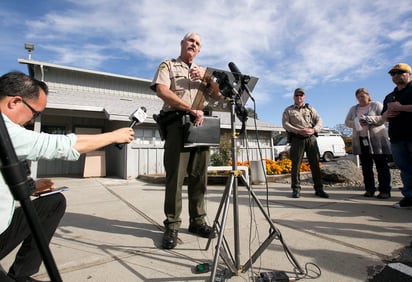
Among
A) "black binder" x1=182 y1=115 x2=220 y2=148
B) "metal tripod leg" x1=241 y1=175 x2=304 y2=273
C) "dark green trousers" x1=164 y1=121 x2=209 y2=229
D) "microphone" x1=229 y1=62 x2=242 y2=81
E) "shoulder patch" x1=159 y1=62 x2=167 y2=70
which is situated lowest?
"metal tripod leg" x1=241 y1=175 x2=304 y2=273

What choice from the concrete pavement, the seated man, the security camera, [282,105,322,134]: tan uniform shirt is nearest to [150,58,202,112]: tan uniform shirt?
the seated man

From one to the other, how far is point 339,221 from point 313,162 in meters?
1.63

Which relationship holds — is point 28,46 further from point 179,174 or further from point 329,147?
point 329,147

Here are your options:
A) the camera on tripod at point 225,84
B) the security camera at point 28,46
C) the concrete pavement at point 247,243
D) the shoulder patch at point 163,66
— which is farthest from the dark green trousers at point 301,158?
the security camera at point 28,46

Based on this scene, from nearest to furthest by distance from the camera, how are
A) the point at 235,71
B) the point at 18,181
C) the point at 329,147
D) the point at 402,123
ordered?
the point at 18,181 → the point at 235,71 → the point at 402,123 → the point at 329,147

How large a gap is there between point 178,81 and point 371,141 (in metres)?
3.39

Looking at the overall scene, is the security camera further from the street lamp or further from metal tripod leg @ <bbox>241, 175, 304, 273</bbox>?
metal tripod leg @ <bbox>241, 175, 304, 273</bbox>

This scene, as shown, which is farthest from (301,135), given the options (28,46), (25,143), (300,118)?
(28,46)

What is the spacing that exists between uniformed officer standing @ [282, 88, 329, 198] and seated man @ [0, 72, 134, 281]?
3363mm

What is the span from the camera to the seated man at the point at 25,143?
1.12 metres

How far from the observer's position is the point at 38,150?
1131 millimetres

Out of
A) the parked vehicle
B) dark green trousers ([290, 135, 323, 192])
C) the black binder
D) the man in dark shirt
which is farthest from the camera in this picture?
the parked vehicle

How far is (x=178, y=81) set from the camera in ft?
7.81

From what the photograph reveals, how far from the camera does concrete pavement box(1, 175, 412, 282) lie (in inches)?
63.2
